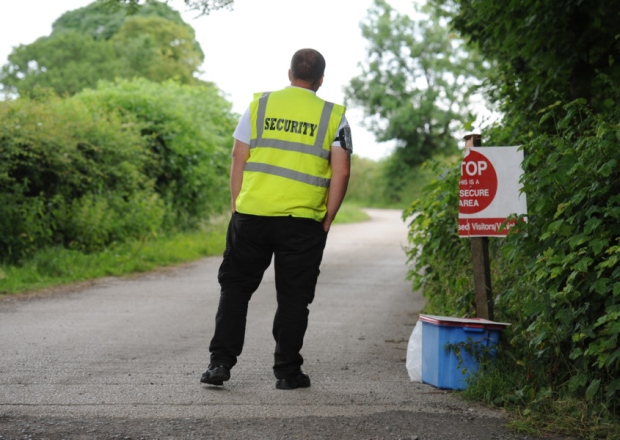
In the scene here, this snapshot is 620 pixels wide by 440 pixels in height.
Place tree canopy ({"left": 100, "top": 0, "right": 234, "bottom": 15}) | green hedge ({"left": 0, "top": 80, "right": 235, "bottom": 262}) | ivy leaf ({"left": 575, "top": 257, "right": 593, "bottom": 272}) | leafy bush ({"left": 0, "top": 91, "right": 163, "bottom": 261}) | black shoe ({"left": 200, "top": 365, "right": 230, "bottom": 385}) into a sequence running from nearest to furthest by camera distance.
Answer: ivy leaf ({"left": 575, "top": 257, "right": 593, "bottom": 272}), black shoe ({"left": 200, "top": 365, "right": 230, "bottom": 385}), tree canopy ({"left": 100, "top": 0, "right": 234, "bottom": 15}), leafy bush ({"left": 0, "top": 91, "right": 163, "bottom": 261}), green hedge ({"left": 0, "top": 80, "right": 235, "bottom": 262})

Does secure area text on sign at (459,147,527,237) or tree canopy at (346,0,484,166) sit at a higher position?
tree canopy at (346,0,484,166)

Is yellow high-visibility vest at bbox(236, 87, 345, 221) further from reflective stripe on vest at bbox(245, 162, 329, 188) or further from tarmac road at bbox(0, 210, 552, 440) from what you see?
tarmac road at bbox(0, 210, 552, 440)

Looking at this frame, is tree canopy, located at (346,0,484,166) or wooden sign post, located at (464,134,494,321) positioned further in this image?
tree canopy, located at (346,0,484,166)

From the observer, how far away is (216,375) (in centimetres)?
600

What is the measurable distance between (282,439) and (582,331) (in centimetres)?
187

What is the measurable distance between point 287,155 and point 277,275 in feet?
2.67

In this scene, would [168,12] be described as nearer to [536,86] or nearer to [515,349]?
[536,86]

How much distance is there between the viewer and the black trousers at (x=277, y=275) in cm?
613

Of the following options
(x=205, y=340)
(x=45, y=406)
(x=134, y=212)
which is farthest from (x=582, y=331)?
(x=134, y=212)

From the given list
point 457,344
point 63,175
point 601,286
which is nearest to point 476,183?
point 457,344

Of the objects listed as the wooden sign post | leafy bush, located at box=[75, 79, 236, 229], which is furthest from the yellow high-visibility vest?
leafy bush, located at box=[75, 79, 236, 229]

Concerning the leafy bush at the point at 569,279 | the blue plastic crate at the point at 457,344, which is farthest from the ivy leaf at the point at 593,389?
the blue plastic crate at the point at 457,344

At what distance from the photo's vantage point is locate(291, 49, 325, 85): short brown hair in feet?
20.5

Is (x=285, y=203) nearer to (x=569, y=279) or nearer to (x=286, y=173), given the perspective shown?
(x=286, y=173)
